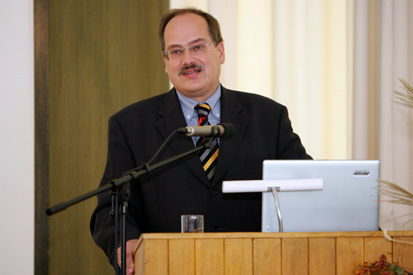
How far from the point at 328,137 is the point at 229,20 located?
1.07m

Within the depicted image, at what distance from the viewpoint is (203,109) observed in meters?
2.85

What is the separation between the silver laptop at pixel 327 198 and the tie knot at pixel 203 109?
3.09 ft

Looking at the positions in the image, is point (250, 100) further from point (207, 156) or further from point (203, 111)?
point (207, 156)

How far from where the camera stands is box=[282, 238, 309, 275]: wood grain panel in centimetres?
171

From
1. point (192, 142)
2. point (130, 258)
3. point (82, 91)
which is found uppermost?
point (82, 91)

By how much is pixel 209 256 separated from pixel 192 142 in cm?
114

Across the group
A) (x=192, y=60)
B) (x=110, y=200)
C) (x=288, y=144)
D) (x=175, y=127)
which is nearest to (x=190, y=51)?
(x=192, y=60)

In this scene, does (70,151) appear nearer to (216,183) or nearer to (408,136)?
(216,183)

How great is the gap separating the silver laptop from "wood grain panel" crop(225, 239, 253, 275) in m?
0.27

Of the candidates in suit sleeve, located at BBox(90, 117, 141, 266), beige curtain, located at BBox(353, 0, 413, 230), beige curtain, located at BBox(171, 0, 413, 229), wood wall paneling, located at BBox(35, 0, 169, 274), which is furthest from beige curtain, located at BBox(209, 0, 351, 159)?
suit sleeve, located at BBox(90, 117, 141, 266)

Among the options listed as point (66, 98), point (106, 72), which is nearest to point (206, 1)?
point (106, 72)

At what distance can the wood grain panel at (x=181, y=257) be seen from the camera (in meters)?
1.66

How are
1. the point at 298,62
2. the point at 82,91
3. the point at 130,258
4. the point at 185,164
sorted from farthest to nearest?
the point at 298,62 < the point at 82,91 < the point at 185,164 < the point at 130,258

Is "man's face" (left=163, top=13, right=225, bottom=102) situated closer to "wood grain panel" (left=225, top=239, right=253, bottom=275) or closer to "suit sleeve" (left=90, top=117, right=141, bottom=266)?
"suit sleeve" (left=90, top=117, right=141, bottom=266)
